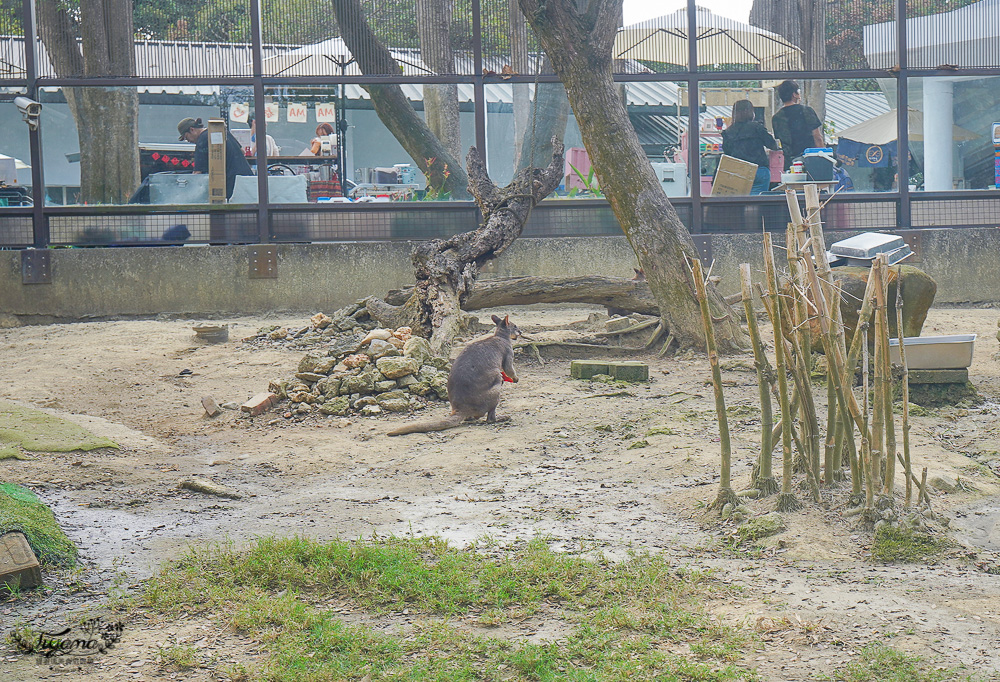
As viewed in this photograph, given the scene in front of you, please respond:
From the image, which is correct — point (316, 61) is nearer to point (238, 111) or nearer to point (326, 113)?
point (326, 113)

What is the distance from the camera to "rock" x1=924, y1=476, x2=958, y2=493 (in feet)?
16.5

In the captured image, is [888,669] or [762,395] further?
[762,395]

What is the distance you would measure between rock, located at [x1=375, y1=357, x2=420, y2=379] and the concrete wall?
4.83m

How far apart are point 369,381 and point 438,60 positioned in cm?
618

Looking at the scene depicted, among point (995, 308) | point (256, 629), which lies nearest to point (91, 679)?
point (256, 629)

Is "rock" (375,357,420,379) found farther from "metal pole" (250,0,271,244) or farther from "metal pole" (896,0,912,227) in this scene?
"metal pole" (896,0,912,227)

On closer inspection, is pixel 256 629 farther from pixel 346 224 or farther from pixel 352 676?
pixel 346 224

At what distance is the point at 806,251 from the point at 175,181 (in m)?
9.84

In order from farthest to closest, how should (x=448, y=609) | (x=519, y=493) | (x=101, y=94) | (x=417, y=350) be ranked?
(x=101, y=94)
(x=417, y=350)
(x=519, y=493)
(x=448, y=609)

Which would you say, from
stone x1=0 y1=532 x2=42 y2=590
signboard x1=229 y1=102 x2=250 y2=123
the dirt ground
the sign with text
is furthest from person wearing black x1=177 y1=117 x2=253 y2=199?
stone x1=0 y1=532 x2=42 y2=590

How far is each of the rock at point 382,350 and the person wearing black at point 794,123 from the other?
6939 millimetres

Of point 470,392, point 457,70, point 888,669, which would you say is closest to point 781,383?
point 888,669

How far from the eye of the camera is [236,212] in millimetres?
12602

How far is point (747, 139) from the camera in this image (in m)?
12.7
